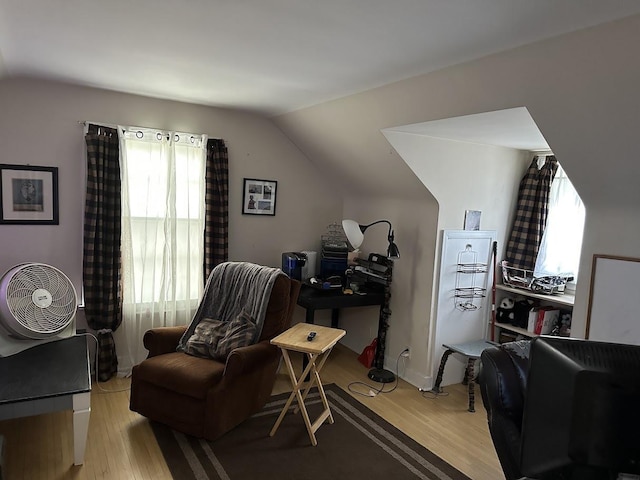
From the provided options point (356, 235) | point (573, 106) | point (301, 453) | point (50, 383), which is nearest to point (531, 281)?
point (356, 235)

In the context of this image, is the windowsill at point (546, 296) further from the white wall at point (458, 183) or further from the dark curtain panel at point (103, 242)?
the dark curtain panel at point (103, 242)

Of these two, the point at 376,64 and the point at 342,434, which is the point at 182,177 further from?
the point at 342,434

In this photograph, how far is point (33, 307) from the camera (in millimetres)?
2738

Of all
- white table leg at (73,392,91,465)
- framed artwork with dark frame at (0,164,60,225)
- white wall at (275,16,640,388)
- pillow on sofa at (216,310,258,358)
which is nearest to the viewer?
white wall at (275,16,640,388)

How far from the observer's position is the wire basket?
3453 mm

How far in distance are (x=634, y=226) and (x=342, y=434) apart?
7.10 feet

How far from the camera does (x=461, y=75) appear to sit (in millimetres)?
2176

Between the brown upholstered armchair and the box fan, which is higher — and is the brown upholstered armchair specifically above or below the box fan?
below

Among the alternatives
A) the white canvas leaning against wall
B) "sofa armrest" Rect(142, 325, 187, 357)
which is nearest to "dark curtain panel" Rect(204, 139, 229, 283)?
"sofa armrest" Rect(142, 325, 187, 357)

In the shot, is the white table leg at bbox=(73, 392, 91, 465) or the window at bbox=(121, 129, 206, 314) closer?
the white table leg at bbox=(73, 392, 91, 465)

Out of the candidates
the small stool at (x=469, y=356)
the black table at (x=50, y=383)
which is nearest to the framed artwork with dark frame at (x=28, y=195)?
the black table at (x=50, y=383)

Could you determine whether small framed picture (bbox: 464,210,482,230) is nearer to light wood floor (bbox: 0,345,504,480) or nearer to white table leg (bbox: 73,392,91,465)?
light wood floor (bbox: 0,345,504,480)

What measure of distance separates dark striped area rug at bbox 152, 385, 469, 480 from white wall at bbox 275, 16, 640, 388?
4.29 ft

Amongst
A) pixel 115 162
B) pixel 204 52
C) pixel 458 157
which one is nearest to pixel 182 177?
pixel 115 162
